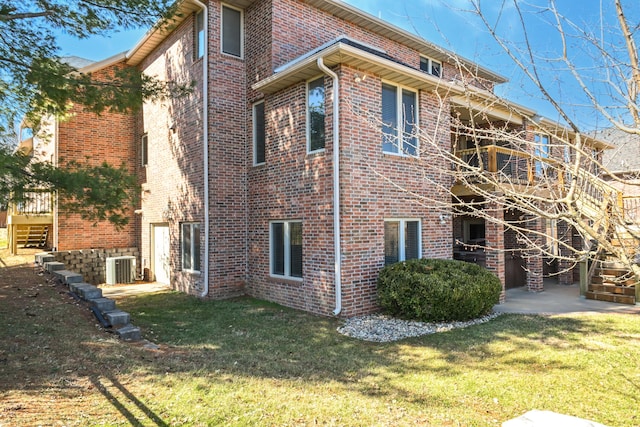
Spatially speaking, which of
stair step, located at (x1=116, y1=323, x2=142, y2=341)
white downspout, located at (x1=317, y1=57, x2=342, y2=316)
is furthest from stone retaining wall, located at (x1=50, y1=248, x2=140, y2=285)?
white downspout, located at (x1=317, y1=57, x2=342, y2=316)

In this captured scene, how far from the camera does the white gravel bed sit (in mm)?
7207

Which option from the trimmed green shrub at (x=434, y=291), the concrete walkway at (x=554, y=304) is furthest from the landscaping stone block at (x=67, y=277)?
the concrete walkway at (x=554, y=304)

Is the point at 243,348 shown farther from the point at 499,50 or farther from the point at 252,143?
the point at 252,143

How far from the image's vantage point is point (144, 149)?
14.7 metres

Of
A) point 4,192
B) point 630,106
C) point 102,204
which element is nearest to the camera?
point 630,106

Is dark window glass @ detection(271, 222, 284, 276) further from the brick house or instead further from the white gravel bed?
the white gravel bed

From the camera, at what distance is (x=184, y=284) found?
11.4 metres

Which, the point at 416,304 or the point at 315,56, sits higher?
the point at 315,56

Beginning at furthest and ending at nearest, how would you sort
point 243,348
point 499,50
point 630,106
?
1. point 243,348
2. point 499,50
3. point 630,106

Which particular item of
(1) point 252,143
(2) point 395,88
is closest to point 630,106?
(2) point 395,88

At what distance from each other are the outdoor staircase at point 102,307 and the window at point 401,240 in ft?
17.6

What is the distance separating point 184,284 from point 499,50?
401 inches

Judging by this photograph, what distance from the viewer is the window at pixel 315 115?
892 cm

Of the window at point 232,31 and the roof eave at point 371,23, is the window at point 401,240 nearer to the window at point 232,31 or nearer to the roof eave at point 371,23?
the roof eave at point 371,23
